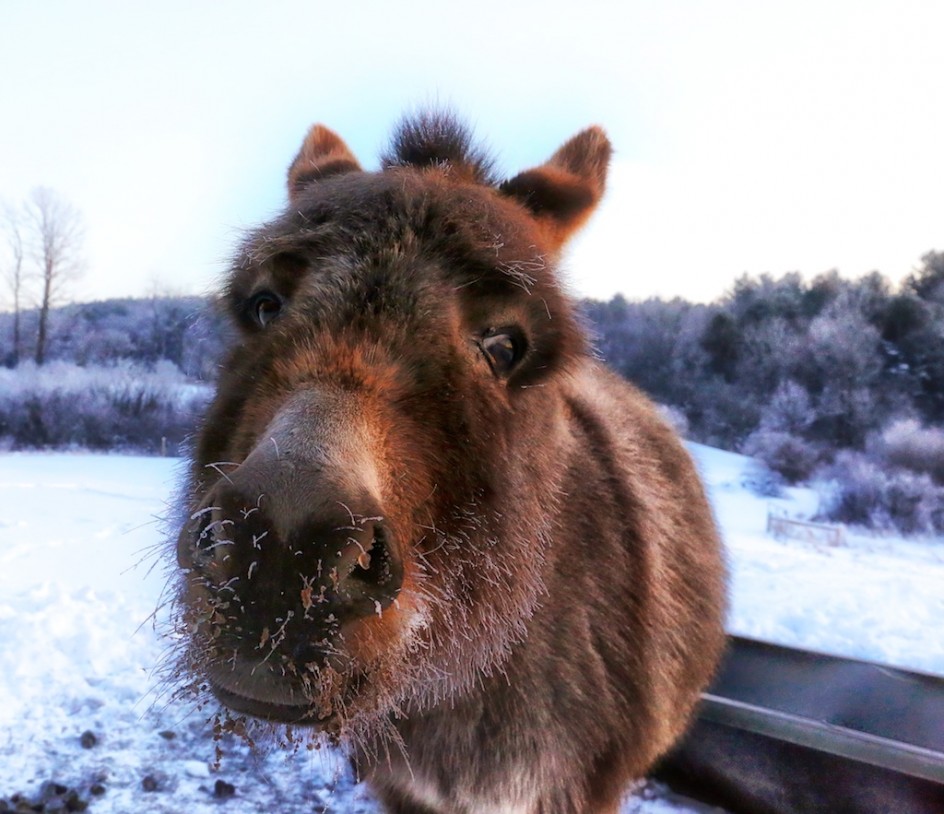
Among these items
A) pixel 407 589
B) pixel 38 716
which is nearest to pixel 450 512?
pixel 407 589

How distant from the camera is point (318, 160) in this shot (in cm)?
179

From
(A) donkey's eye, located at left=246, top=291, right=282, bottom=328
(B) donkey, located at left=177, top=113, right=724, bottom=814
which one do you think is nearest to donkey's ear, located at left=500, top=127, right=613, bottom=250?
(B) donkey, located at left=177, top=113, right=724, bottom=814

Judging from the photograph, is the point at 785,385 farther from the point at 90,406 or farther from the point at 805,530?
the point at 90,406

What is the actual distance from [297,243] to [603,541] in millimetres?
1130

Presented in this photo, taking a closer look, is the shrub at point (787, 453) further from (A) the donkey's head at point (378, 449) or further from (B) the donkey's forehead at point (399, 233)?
(B) the donkey's forehead at point (399, 233)

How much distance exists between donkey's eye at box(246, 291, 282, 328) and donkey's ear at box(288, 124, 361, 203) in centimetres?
37

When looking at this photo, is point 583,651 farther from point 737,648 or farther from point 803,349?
point 803,349

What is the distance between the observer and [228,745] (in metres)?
2.61

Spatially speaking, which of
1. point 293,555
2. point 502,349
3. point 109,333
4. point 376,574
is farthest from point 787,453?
point 109,333

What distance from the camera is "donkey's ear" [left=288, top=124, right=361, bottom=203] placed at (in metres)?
1.74

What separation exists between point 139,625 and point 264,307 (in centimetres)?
141

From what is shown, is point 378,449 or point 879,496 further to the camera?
point 879,496

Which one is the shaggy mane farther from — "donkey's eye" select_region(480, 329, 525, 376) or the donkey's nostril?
the donkey's nostril

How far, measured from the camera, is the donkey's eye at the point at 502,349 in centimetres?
131
